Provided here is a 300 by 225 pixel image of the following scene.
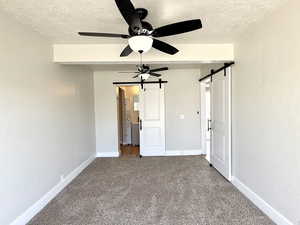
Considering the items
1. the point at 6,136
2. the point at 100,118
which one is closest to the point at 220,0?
the point at 6,136

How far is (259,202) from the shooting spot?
2.58 m

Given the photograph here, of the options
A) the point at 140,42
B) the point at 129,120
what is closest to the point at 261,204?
the point at 140,42

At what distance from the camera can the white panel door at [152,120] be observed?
5.44m

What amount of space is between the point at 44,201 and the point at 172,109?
149 inches

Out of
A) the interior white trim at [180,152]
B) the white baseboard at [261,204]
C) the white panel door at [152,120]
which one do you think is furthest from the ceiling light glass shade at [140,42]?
the interior white trim at [180,152]

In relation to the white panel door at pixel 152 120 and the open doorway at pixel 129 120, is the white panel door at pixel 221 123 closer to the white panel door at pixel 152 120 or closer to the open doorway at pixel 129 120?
the white panel door at pixel 152 120

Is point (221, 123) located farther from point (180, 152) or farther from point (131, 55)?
point (131, 55)

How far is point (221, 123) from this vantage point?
375 centimetres

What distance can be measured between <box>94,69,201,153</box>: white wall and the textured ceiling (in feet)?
8.50

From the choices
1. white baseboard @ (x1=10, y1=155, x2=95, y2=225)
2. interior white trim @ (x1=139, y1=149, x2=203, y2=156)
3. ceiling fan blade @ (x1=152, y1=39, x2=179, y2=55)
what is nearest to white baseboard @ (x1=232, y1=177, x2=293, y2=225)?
interior white trim @ (x1=139, y1=149, x2=203, y2=156)

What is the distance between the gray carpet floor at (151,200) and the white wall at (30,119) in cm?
43

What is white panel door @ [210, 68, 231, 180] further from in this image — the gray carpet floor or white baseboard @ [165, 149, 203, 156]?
white baseboard @ [165, 149, 203, 156]

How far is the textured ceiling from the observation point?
197 cm

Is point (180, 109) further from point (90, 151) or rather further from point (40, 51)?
point (40, 51)
